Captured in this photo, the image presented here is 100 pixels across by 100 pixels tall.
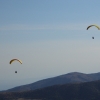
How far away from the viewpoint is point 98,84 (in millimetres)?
195250

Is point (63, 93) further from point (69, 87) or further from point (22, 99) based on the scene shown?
point (22, 99)

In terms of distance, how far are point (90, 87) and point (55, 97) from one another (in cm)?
2585

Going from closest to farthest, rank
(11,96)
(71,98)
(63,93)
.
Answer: (71,98), (63,93), (11,96)

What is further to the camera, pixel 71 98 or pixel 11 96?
A: pixel 11 96

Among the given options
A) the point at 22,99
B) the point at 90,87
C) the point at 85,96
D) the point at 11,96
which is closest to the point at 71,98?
the point at 85,96

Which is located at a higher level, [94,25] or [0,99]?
[0,99]

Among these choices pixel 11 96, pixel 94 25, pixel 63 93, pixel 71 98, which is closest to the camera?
pixel 94 25

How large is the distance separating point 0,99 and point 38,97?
26.5 m

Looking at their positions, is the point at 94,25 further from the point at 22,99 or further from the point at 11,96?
the point at 11,96

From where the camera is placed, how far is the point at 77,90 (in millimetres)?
190125

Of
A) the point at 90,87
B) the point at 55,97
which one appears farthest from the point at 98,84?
the point at 55,97

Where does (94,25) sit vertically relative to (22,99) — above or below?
below

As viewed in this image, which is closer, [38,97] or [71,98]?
[71,98]

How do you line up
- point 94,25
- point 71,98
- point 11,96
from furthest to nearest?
point 11,96 → point 71,98 → point 94,25
